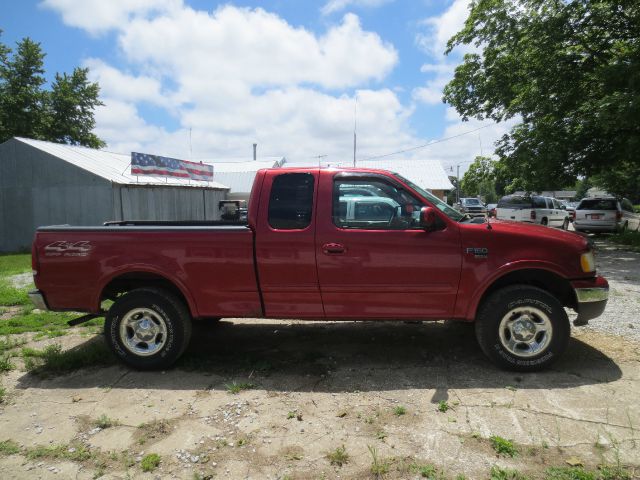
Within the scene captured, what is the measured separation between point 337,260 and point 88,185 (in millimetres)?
15763

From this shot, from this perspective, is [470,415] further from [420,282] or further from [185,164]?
[185,164]

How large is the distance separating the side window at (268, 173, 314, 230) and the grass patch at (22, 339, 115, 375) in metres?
2.41

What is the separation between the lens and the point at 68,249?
4410 mm

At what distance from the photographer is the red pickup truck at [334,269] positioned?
4.08 meters

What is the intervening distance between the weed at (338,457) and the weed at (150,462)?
1128mm

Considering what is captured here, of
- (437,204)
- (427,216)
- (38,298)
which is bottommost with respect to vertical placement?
(38,298)

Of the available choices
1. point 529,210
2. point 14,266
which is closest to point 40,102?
point 14,266

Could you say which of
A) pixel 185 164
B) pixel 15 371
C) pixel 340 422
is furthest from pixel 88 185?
pixel 340 422

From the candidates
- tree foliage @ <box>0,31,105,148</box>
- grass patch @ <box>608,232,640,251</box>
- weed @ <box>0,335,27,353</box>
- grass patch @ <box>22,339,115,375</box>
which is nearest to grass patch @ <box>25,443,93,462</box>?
grass patch @ <box>22,339,115,375</box>

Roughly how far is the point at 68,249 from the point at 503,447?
4.19 metres

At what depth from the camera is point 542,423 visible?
10.8 ft

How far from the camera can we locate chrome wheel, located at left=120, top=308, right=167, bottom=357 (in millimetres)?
Answer: 4395

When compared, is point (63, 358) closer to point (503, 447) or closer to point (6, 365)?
point (6, 365)

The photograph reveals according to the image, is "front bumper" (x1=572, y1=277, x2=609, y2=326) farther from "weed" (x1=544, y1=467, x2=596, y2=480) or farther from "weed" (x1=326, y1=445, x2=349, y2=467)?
"weed" (x1=326, y1=445, x2=349, y2=467)
